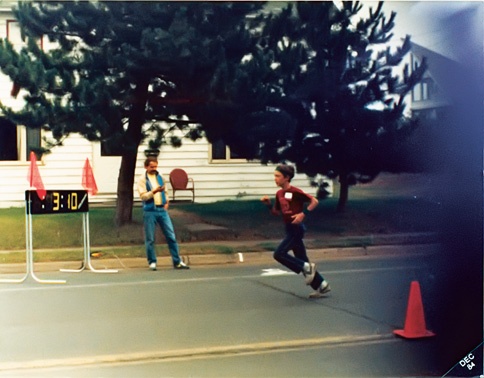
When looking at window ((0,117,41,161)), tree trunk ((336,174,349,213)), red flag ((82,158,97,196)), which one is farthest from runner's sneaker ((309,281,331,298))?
window ((0,117,41,161))

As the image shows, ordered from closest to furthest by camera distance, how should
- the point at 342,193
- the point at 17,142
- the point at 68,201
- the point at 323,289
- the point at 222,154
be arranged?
the point at 17,142
the point at 68,201
the point at 222,154
the point at 342,193
the point at 323,289

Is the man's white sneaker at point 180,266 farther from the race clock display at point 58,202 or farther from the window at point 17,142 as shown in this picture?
the window at point 17,142

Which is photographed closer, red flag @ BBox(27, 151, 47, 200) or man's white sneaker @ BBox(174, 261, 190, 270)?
red flag @ BBox(27, 151, 47, 200)

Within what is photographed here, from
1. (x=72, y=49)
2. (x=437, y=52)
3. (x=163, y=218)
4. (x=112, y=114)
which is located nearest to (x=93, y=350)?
(x=163, y=218)

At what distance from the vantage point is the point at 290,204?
4074 millimetres

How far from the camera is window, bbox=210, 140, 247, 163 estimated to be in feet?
13.2

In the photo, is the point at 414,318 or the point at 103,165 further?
the point at 414,318

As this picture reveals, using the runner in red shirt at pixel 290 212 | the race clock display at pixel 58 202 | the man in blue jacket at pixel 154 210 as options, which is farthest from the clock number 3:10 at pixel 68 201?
the runner in red shirt at pixel 290 212

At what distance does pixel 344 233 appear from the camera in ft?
13.8

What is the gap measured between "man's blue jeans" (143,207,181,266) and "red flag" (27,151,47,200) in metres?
0.57

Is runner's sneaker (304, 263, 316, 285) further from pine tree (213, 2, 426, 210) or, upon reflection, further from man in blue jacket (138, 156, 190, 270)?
man in blue jacket (138, 156, 190, 270)

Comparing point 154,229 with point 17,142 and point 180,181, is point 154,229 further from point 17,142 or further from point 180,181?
point 17,142

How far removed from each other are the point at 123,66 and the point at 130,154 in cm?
48

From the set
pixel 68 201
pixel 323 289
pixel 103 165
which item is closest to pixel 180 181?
pixel 103 165
